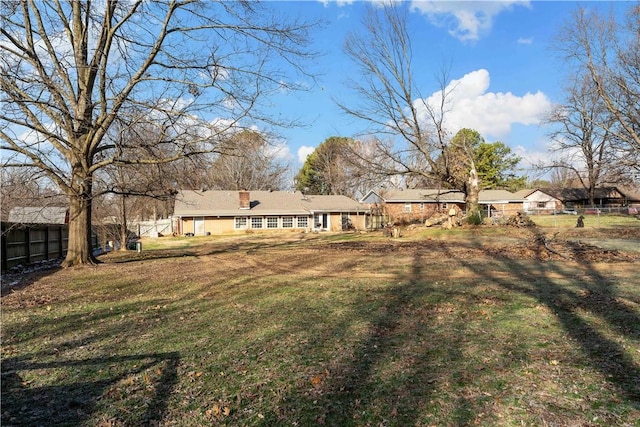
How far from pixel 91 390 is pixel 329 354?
2.29 m

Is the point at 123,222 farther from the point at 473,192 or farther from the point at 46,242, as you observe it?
the point at 473,192

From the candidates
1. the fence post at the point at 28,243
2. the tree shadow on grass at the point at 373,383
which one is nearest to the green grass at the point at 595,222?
the tree shadow on grass at the point at 373,383

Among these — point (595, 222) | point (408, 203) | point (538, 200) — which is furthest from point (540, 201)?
point (595, 222)

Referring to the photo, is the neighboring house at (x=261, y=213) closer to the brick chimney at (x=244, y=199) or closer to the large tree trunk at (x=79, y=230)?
the brick chimney at (x=244, y=199)

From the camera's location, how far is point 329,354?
4352 mm

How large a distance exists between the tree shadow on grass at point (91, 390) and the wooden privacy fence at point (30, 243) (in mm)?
9240

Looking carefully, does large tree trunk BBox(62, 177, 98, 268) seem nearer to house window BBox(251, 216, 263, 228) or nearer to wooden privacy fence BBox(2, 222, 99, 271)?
wooden privacy fence BBox(2, 222, 99, 271)

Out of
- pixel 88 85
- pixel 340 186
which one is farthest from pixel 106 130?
pixel 340 186

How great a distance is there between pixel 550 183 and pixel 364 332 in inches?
3777

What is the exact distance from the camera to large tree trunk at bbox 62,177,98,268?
1270 cm

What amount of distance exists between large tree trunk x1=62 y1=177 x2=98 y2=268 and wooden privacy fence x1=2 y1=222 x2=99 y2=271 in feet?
4.77

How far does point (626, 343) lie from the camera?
14.4 feet

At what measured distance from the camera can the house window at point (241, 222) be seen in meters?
36.3

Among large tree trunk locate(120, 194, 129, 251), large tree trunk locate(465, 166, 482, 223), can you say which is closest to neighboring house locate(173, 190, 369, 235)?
large tree trunk locate(120, 194, 129, 251)
